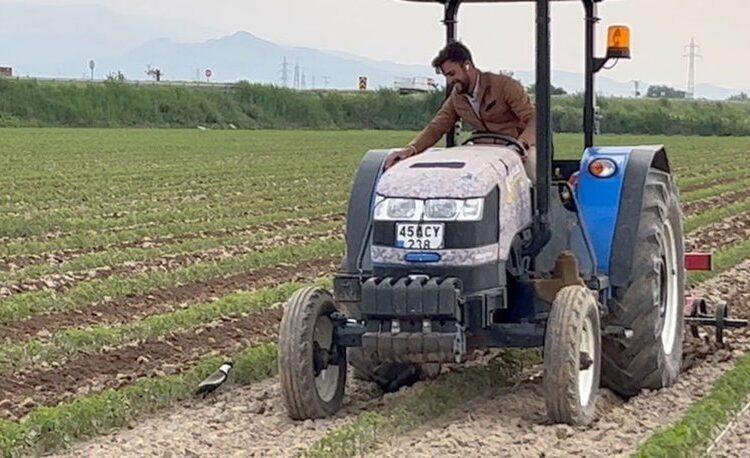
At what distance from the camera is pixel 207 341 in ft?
29.1

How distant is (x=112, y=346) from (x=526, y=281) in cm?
318

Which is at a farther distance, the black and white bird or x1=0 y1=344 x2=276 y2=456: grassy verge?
the black and white bird

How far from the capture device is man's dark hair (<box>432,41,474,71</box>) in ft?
23.0

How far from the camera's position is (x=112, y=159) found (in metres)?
32.0

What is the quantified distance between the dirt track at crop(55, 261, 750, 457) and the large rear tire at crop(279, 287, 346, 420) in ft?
0.32

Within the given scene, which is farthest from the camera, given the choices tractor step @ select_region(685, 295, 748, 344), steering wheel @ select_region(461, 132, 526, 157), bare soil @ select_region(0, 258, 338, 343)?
bare soil @ select_region(0, 258, 338, 343)

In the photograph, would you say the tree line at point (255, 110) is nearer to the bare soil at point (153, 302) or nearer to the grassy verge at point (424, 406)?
the bare soil at point (153, 302)

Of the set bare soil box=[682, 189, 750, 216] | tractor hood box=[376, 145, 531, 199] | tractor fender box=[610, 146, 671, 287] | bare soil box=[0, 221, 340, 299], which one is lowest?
bare soil box=[0, 221, 340, 299]

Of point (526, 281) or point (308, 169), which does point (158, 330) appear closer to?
point (526, 281)

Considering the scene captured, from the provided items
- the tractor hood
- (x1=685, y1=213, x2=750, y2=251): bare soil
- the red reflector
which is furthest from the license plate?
(x1=685, y1=213, x2=750, y2=251): bare soil

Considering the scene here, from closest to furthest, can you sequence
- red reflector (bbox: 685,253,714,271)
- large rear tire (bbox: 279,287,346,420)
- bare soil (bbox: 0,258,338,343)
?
large rear tire (bbox: 279,287,346,420) < red reflector (bbox: 685,253,714,271) < bare soil (bbox: 0,258,338,343)

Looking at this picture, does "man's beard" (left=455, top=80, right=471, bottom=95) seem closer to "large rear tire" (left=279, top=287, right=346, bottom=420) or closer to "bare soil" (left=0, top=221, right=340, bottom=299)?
"large rear tire" (left=279, top=287, right=346, bottom=420)

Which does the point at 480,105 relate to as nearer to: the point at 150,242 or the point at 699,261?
the point at 699,261

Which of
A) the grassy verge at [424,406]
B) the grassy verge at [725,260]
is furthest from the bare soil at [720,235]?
the grassy verge at [424,406]
